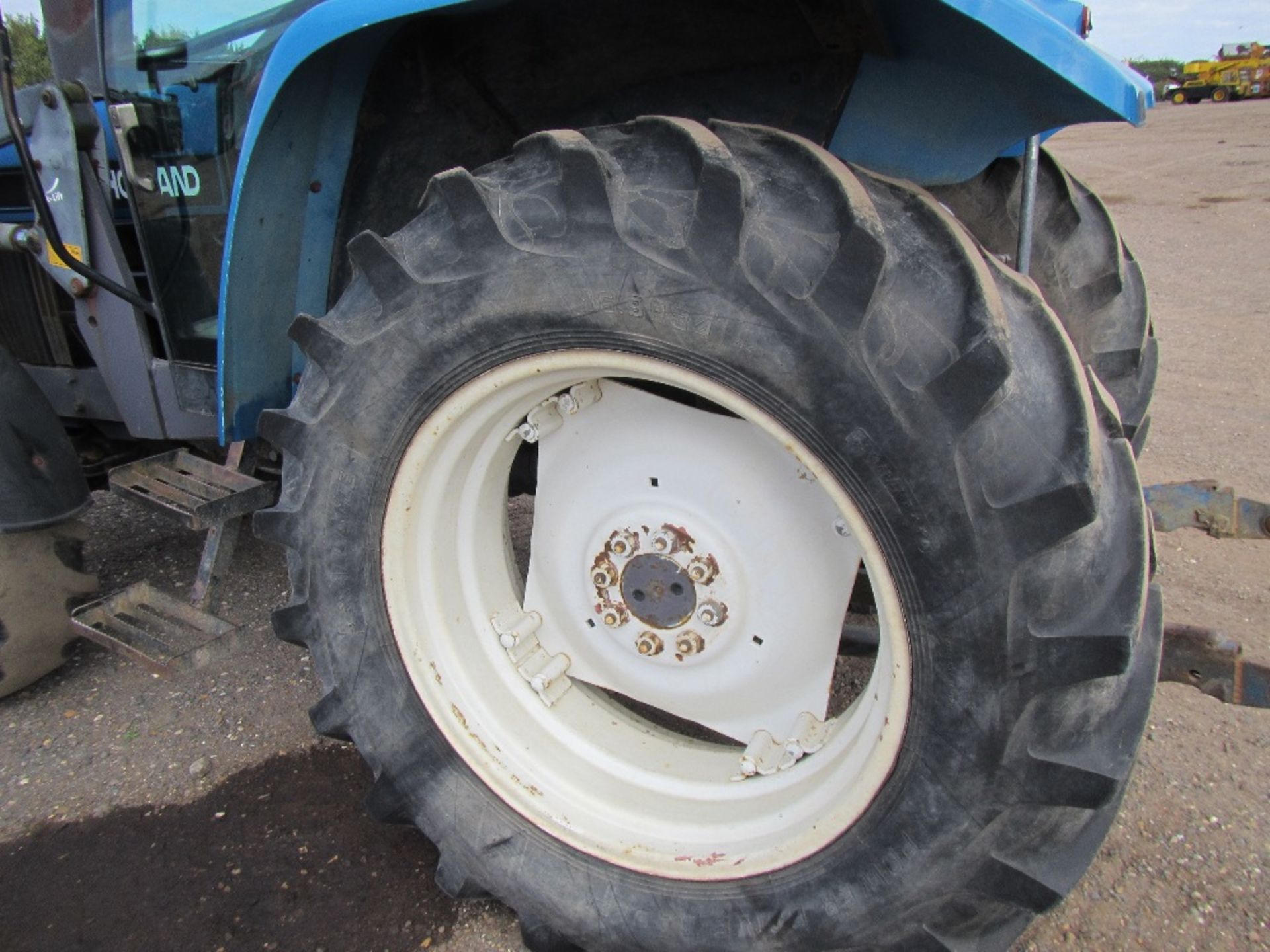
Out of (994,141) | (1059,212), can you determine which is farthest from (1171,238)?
(994,141)

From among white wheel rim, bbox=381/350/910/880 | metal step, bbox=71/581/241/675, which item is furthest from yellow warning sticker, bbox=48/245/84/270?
white wheel rim, bbox=381/350/910/880

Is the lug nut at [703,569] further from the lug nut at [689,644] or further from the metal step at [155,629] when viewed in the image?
the metal step at [155,629]

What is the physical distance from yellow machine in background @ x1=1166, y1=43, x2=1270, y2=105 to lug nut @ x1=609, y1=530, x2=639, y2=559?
37071 mm

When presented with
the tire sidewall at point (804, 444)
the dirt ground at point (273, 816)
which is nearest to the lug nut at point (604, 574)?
the tire sidewall at point (804, 444)

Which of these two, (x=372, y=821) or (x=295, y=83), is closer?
(x=295, y=83)

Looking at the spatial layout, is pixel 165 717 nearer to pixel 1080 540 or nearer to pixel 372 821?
pixel 372 821

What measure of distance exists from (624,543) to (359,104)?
1.04 metres

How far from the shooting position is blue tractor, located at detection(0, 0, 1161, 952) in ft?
4.37

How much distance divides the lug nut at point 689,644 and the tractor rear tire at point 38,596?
1751 mm

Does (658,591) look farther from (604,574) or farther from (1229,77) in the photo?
(1229,77)

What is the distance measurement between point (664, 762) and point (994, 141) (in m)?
1.24

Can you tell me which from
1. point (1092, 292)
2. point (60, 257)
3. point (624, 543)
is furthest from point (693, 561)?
point (60, 257)

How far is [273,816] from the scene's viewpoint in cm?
225

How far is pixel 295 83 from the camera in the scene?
1849mm
